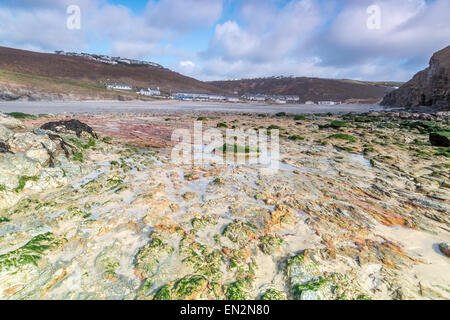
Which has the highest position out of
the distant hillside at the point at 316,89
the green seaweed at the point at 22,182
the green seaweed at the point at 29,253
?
the distant hillside at the point at 316,89

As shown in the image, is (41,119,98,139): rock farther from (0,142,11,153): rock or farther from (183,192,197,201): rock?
(183,192,197,201): rock

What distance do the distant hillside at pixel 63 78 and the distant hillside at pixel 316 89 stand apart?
50.5 meters

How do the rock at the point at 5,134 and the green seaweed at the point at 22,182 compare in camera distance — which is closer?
the green seaweed at the point at 22,182

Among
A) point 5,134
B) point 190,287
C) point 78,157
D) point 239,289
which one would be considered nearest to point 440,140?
point 239,289

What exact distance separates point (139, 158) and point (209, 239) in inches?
203

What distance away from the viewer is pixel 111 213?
13.6ft

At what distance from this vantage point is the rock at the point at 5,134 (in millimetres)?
5005

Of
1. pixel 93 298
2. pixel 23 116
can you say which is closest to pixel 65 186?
pixel 93 298

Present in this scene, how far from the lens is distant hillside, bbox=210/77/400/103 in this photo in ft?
404

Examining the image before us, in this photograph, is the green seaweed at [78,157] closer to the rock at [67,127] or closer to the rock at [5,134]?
the rock at [5,134]

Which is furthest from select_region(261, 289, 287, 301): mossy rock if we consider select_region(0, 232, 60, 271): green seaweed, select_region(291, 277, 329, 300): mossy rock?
select_region(0, 232, 60, 271): green seaweed

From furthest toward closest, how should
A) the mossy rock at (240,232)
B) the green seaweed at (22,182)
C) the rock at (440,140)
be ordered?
the rock at (440,140) < the green seaweed at (22,182) < the mossy rock at (240,232)

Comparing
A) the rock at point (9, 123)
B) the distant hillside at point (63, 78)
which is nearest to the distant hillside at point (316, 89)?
the distant hillside at point (63, 78)

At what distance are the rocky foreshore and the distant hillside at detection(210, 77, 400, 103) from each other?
12810cm
